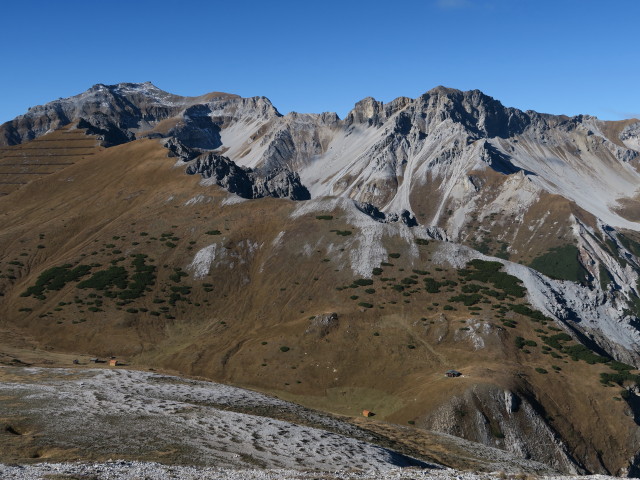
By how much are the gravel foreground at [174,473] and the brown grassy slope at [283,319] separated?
43645 mm

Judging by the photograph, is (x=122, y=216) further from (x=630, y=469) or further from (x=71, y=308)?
(x=630, y=469)

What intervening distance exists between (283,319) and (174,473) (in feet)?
256

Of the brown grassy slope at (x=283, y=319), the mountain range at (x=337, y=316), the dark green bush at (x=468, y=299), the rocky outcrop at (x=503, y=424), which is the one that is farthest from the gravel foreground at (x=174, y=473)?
the dark green bush at (x=468, y=299)

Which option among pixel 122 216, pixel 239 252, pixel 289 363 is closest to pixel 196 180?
pixel 122 216

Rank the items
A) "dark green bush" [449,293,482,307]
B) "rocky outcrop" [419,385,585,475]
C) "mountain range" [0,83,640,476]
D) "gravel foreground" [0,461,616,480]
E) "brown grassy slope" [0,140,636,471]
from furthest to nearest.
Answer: "dark green bush" [449,293,482,307]
"brown grassy slope" [0,140,636,471]
"mountain range" [0,83,640,476]
"rocky outcrop" [419,385,585,475]
"gravel foreground" [0,461,616,480]

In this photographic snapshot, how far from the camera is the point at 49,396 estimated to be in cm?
5025

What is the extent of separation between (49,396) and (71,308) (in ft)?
230

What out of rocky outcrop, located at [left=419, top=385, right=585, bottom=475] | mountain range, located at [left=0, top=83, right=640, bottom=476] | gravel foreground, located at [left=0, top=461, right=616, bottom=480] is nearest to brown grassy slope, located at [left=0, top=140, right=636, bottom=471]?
mountain range, located at [left=0, top=83, right=640, bottom=476]

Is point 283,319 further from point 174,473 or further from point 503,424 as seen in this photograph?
point 174,473

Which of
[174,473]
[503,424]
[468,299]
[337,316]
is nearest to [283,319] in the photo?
[337,316]

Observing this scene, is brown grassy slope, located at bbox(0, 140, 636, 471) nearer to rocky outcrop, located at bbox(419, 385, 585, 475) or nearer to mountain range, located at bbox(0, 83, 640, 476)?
mountain range, located at bbox(0, 83, 640, 476)

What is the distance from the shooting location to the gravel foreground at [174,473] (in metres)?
30.1

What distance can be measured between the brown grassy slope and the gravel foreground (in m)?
43.6

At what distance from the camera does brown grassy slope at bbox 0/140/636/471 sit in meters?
83.1
